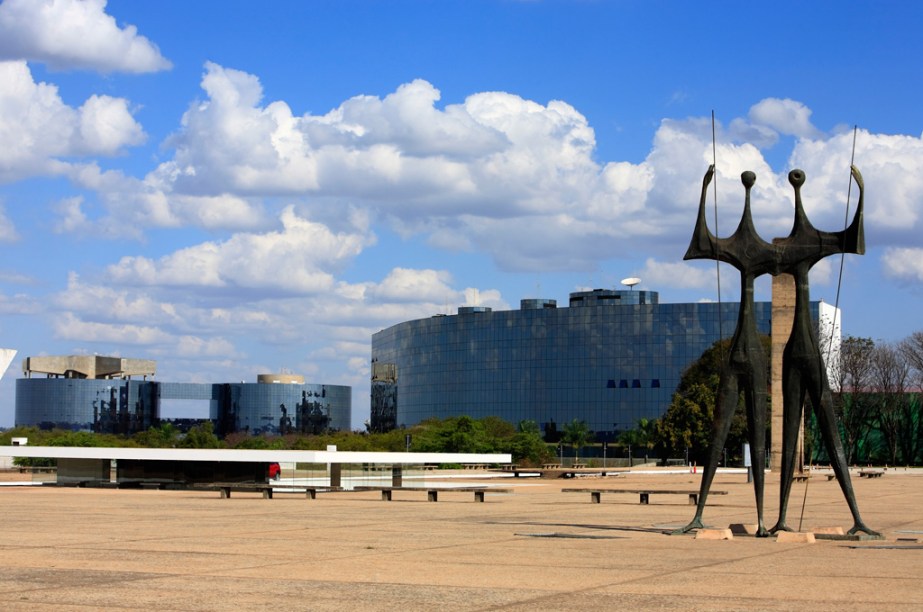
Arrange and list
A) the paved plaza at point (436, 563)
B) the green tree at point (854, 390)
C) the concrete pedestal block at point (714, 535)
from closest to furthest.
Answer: the paved plaza at point (436, 563) < the concrete pedestal block at point (714, 535) < the green tree at point (854, 390)

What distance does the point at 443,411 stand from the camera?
173 meters

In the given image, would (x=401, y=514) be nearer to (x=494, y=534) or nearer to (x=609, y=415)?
(x=494, y=534)

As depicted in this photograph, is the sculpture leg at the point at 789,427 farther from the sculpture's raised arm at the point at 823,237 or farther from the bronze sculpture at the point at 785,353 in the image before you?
the sculpture's raised arm at the point at 823,237

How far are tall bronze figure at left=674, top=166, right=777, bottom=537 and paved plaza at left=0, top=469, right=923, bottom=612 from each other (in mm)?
1386

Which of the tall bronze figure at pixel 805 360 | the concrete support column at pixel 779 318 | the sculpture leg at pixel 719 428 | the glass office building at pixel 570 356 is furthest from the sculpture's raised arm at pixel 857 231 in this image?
the glass office building at pixel 570 356

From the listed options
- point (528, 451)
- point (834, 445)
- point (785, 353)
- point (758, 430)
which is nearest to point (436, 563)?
point (758, 430)

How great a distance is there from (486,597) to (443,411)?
162 meters

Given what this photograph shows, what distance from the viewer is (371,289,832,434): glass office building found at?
501ft

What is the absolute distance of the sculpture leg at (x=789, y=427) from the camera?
19.8 meters

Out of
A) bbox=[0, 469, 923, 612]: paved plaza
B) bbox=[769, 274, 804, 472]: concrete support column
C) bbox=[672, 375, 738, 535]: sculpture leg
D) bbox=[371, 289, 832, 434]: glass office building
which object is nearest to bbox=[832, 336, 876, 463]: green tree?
bbox=[371, 289, 832, 434]: glass office building

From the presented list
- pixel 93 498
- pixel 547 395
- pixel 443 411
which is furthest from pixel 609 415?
pixel 93 498

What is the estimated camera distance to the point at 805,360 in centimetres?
1970

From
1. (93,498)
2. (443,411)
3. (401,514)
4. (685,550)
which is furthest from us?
(443,411)

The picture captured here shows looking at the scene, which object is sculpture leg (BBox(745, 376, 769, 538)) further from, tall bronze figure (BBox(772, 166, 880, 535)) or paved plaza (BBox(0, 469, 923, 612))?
paved plaza (BBox(0, 469, 923, 612))
